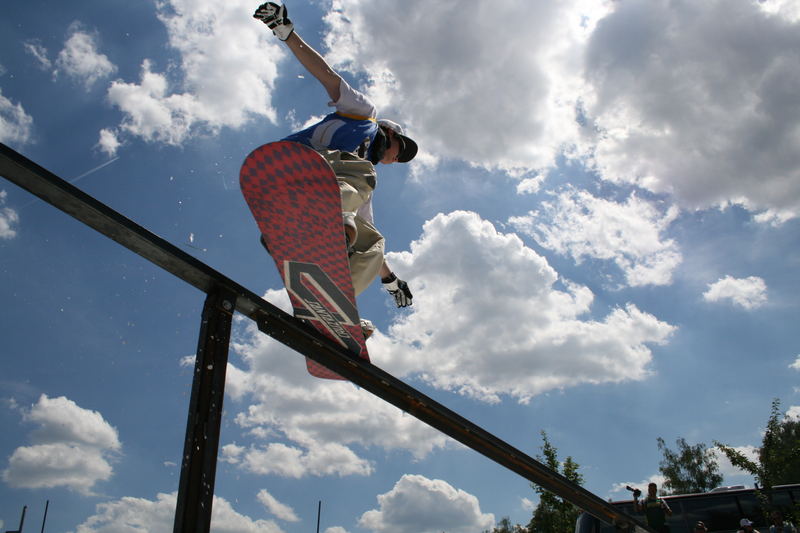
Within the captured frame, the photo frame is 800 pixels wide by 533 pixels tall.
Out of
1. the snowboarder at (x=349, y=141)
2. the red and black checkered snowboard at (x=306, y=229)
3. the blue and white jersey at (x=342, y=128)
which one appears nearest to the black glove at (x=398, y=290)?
the snowboarder at (x=349, y=141)

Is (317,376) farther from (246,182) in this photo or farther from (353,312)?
(246,182)

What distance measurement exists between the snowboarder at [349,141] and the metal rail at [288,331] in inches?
37.3

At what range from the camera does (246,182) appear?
9.84 feet

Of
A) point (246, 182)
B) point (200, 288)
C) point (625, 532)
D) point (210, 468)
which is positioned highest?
point (246, 182)

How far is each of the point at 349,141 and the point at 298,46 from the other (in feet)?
2.41

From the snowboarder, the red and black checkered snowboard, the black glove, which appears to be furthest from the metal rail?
the black glove

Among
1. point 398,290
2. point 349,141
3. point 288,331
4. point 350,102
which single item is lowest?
point 288,331

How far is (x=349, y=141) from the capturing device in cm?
389

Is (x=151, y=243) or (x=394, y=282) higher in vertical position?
(x=394, y=282)

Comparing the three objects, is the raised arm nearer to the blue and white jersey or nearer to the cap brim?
the blue and white jersey

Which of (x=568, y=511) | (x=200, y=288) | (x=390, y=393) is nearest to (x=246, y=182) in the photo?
(x=200, y=288)

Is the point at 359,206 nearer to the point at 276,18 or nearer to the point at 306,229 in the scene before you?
the point at 306,229

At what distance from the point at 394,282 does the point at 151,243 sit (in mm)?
2953

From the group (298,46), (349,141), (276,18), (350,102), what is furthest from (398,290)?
(276,18)
